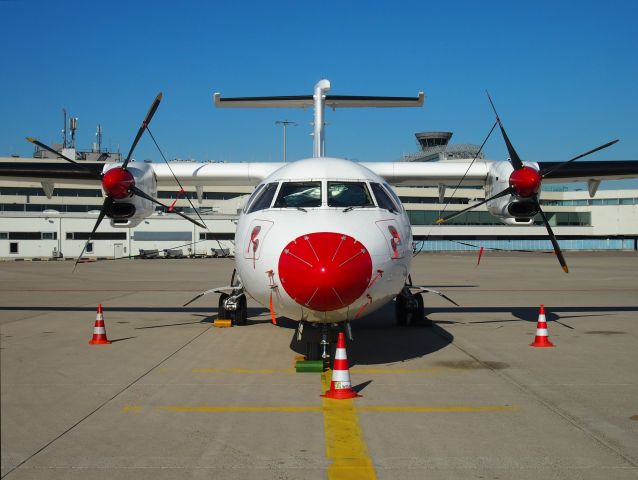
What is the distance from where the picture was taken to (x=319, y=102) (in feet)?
51.3

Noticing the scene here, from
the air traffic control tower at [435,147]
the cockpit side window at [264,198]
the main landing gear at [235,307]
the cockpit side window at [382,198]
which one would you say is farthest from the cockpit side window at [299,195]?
the air traffic control tower at [435,147]

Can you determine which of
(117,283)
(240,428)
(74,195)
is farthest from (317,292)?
(74,195)

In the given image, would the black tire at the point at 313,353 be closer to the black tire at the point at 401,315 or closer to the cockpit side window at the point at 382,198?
the cockpit side window at the point at 382,198

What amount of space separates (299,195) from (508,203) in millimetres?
6412

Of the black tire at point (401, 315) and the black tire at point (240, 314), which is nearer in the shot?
the black tire at point (401, 315)

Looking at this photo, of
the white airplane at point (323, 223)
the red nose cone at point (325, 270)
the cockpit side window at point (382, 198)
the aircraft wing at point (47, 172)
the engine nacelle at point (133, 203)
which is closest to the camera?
the red nose cone at point (325, 270)

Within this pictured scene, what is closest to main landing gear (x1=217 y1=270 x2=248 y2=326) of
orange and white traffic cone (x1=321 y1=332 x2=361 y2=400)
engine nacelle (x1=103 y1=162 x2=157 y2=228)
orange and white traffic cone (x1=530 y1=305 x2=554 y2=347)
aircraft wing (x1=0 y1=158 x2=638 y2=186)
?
engine nacelle (x1=103 y1=162 x2=157 y2=228)

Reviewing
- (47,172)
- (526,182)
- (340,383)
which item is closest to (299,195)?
(340,383)

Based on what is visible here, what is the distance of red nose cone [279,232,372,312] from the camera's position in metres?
7.36

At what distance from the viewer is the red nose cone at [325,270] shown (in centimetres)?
736

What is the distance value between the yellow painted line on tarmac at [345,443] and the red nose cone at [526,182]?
7381mm

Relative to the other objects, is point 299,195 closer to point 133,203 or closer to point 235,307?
point 235,307

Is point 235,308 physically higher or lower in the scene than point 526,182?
lower

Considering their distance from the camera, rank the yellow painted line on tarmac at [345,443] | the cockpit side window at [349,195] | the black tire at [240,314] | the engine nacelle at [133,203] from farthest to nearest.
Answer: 1. the engine nacelle at [133,203]
2. the black tire at [240,314]
3. the cockpit side window at [349,195]
4. the yellow painted line on tarmac at [345,443]
